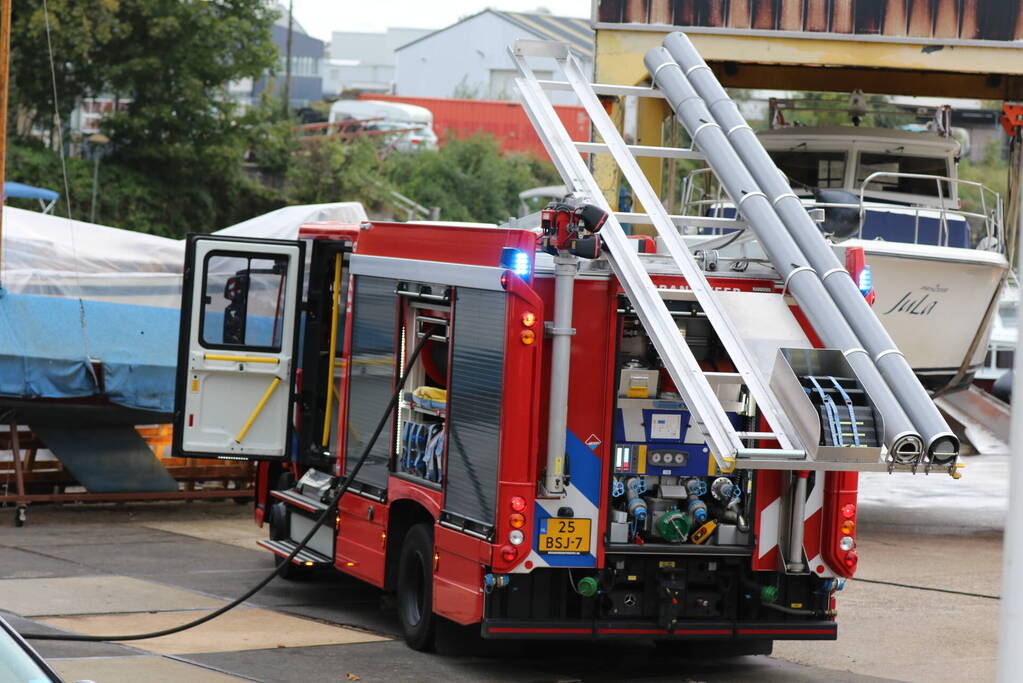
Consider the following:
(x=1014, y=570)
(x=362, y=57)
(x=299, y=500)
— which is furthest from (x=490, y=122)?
(x=362, y=57)

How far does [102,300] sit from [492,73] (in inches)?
2749

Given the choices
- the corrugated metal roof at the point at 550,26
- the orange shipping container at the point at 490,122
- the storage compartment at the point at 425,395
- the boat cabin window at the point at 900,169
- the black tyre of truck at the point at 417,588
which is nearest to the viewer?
the black tyre of truck at the point at 417,588

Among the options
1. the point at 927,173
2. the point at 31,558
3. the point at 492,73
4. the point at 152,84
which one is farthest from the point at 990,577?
the point at 492,73

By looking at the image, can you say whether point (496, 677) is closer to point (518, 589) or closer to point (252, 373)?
point (518, 589)

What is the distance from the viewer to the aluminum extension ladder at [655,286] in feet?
26.7

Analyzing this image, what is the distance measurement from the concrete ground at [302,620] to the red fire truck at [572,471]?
1.68 ft

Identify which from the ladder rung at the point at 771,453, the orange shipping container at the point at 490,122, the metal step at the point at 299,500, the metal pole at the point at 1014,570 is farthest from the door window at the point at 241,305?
the orange shipping container at the point at 490,122

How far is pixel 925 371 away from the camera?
57.7ft

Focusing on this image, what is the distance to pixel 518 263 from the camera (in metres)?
8.95

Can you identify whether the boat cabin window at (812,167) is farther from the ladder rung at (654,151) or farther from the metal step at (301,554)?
the metal step at (301,554)

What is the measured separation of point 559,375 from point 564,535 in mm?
989

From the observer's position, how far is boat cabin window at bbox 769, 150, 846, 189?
19.6m

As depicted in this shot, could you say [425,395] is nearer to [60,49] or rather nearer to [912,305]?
[912,305]

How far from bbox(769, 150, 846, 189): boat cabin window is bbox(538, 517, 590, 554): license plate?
1127 centimetres
